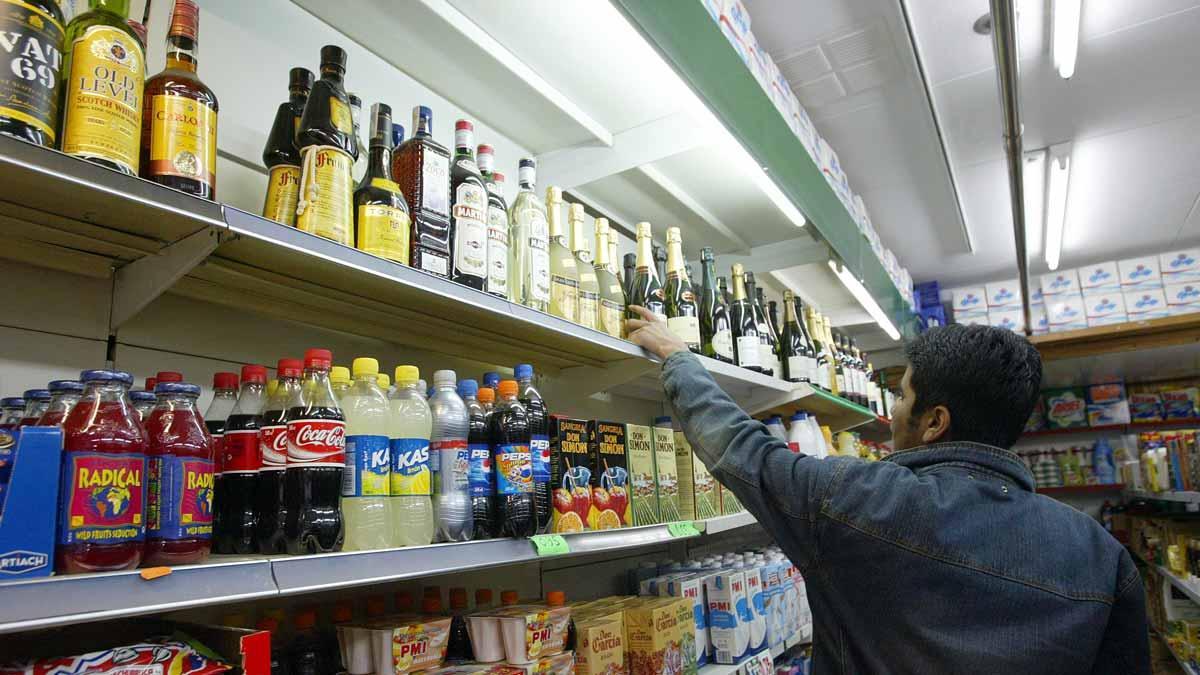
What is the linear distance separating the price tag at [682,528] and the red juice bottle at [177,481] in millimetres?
1227

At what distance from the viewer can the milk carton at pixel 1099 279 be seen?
19.8ft

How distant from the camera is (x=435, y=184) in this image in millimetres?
1461

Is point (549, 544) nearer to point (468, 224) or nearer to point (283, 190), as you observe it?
point (468, 224)

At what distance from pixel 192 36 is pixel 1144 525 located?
7.05 metres

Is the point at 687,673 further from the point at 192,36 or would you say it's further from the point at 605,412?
the point at 192,36

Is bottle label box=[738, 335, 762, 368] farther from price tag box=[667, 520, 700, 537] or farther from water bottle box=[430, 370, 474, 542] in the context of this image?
water bottle box=[430, 370, 474, 542]

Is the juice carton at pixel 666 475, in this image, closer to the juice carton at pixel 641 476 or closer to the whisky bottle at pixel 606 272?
the juice carton at pixel 641 476

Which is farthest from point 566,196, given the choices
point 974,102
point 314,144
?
point 974,102

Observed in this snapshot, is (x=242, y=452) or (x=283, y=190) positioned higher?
(x=283, y=190)

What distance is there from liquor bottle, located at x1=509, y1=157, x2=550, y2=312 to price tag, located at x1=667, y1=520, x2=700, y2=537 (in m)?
0.70

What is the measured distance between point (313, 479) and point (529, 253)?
818 millimetres

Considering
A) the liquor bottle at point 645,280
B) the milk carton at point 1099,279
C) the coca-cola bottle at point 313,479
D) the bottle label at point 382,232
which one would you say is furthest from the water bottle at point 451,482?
the milk carton at point 1099,279

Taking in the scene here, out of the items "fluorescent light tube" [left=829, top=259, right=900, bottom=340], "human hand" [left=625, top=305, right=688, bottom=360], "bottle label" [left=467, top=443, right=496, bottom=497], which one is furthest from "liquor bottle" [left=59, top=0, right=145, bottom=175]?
"fluorescent light tube" [left=829, top=259, right=900, bottom=340]

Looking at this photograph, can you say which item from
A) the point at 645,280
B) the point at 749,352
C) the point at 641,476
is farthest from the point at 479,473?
the point at 749,352
